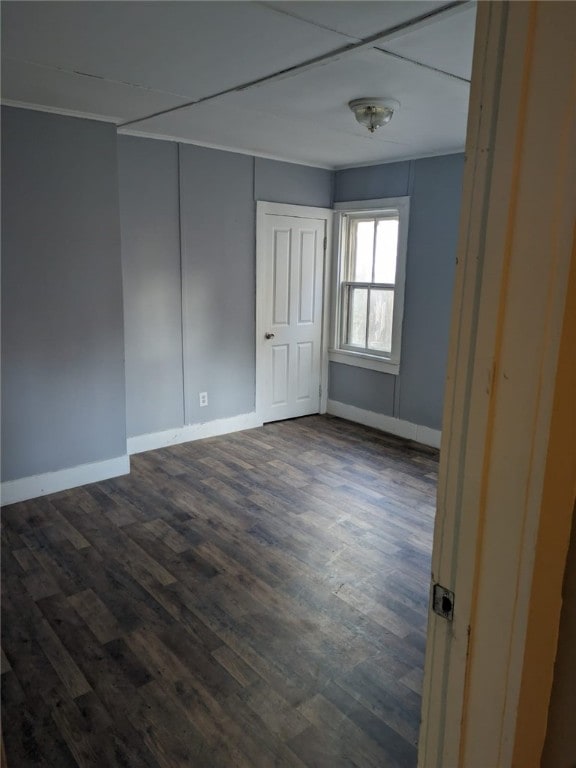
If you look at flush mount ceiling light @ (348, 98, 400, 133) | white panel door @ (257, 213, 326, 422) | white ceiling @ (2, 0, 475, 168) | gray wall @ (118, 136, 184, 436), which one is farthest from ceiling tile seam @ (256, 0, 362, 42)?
white panel door @ (257, 213, 326, 422)

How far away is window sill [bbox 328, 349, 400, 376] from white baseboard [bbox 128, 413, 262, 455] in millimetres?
1051

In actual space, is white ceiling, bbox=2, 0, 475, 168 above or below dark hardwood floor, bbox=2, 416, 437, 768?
above

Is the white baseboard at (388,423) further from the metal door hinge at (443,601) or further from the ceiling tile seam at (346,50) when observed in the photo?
the metal door hinge at (443,601)

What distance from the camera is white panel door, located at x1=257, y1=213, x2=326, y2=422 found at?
5.16m

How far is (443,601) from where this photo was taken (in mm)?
973

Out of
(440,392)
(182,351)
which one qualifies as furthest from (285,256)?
(440,392)

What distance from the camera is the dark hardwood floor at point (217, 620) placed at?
1.90 meters

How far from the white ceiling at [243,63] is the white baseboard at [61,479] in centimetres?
232

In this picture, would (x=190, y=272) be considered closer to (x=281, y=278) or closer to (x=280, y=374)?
(x=281, y=278)

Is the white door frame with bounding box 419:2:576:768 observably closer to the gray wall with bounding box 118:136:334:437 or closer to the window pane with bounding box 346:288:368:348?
the gray wall with bounding box 118:136:334:437

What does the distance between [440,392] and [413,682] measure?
2.90 meters

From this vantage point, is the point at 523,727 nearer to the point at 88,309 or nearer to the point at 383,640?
the point at 383,640

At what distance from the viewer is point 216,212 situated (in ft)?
15.4

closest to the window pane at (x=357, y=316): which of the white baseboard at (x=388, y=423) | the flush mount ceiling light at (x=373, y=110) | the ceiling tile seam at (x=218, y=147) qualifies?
the white baseboard at (x=388, y=423)
